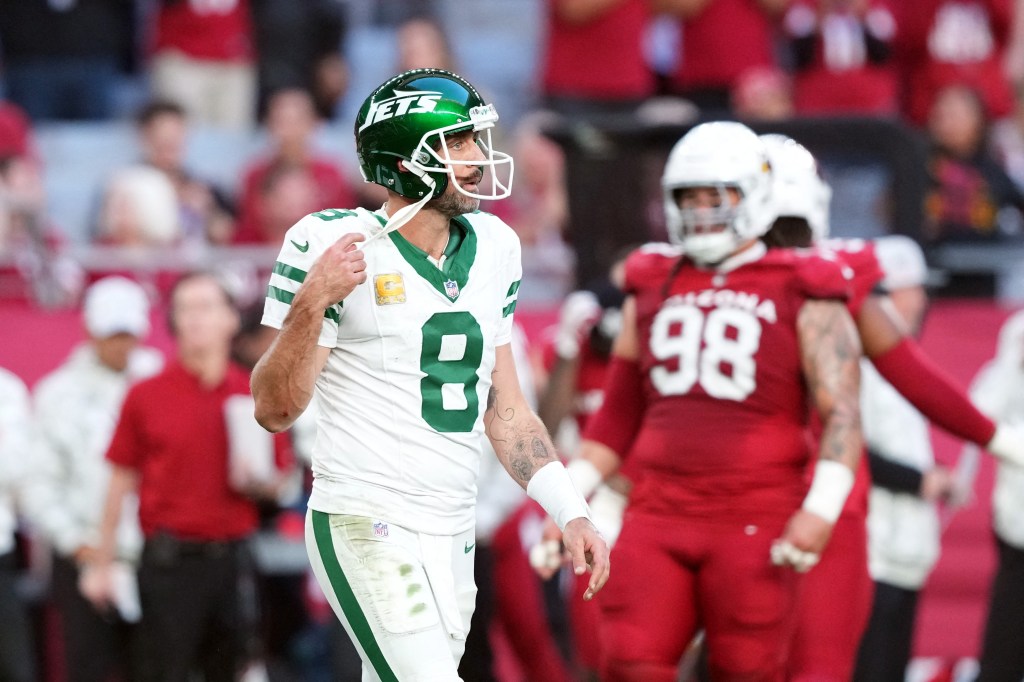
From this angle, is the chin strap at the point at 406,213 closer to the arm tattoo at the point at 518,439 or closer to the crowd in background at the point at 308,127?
the arm tattoo at the point at 518,439

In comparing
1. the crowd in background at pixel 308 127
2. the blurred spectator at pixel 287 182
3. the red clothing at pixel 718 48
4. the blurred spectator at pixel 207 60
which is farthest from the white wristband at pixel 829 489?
the blurred spectator at pixel 207 60

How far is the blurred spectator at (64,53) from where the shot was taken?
413 inches

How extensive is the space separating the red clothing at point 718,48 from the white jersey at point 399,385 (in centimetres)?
624

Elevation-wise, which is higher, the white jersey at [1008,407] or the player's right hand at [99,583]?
the white jersey at [1008,407]

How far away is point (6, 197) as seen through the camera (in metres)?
9.20

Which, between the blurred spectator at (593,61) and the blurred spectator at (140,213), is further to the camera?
the blurred spectator at (593,61)

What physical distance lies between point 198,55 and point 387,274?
679 centimetres

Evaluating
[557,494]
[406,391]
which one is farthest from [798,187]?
[406,391]

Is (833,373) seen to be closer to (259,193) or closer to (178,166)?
(259,193)

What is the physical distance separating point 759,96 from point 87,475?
13.7 feet

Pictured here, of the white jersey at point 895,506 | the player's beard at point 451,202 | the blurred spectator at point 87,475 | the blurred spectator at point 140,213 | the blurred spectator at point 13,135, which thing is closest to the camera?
the player's beard at point 451,202

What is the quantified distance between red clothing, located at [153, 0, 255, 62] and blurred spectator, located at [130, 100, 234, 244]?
92 cm

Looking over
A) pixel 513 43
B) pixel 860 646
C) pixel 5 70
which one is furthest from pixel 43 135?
pixel 860 646

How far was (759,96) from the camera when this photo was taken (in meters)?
9.88
